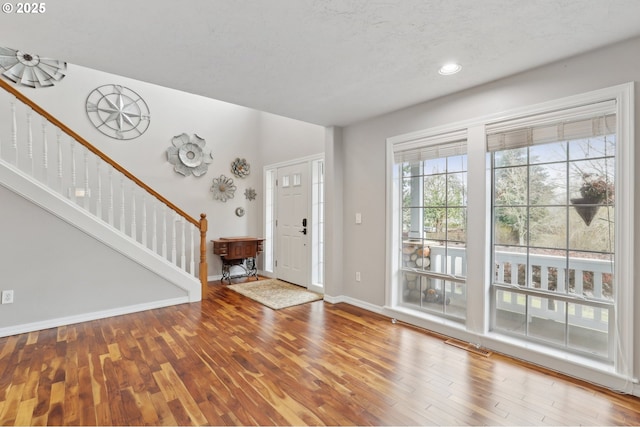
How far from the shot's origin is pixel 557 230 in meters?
2.44

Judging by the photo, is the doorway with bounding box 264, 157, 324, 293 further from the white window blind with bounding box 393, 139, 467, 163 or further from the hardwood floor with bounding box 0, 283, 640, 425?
the hardwood floor with bounding box 0, 283, 640, 425

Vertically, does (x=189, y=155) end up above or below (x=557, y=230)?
above

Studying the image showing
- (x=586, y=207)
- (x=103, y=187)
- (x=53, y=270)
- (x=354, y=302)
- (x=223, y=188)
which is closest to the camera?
(x=586, y=207)

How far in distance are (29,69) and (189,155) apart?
7.34 ft

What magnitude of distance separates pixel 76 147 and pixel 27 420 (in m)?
3.87

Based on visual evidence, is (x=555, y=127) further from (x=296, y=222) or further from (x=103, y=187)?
(x=103, y=187)

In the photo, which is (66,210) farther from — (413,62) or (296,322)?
(413,62)

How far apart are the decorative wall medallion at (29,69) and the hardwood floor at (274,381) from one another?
11.0ft

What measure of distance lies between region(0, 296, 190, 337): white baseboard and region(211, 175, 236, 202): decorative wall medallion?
6.81ft

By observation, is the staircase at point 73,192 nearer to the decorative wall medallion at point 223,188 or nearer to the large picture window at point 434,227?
the decorative wall medallion at point 223,188

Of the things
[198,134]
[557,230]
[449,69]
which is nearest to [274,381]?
[557,230]

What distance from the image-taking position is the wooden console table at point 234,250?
16.9 ft

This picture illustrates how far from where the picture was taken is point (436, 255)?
3.27m

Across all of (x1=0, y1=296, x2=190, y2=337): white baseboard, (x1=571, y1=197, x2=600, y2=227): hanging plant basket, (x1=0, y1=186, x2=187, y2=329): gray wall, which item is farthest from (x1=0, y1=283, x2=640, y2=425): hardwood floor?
(x1=571, y1=197, x2=600, y2=227): hanging plant basket
